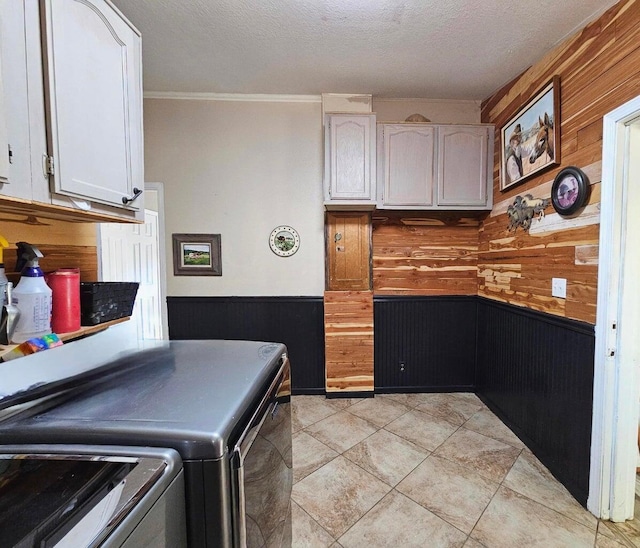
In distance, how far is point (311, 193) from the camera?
8.89ft

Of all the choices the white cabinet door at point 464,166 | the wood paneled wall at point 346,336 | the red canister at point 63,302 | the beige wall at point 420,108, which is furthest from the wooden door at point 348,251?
the red canister at point 63,302

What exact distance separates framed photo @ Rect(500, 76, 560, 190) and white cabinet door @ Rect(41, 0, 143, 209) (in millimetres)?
2291

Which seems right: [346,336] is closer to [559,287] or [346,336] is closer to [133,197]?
[559,287]

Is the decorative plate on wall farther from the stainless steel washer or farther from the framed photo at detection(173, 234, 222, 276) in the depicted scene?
the stainless steel washer

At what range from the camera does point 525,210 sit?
208 centimetres

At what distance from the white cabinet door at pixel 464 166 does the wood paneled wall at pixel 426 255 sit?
0.27 meters

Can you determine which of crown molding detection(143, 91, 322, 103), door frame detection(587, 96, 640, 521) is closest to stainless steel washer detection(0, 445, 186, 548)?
door frame detection(587, 96, 640, 521)

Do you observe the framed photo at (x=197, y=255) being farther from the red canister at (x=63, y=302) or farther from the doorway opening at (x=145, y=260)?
the red canister at (x=63, y=302)

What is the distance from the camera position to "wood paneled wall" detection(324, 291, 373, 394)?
8.71 ft

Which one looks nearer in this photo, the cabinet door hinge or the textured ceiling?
the cabinet door hinge

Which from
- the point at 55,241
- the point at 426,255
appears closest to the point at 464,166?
the point at 426,255

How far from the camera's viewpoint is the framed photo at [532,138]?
70.1 inches

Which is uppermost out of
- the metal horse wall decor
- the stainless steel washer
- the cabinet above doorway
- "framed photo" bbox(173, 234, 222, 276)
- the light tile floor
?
the cabinet above doorway

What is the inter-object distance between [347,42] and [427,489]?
276 centimetres
